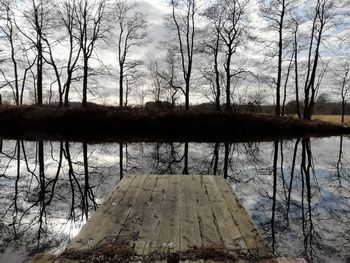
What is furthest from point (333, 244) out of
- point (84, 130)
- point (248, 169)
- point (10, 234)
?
point (84, 130)

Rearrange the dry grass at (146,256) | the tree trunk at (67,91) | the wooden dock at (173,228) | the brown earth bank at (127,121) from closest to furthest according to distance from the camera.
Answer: the dry grass at (146,256) → the wooden dock at (173,228) → the brown earth bank at (127,121) → the tree trunk at (67,91)

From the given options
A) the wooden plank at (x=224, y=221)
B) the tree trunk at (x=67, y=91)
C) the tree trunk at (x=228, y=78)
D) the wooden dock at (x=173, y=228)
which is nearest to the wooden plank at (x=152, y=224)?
the wooden dock at (x=173, y=228)

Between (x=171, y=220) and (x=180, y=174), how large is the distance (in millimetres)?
5973

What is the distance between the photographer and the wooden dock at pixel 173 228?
13.1 feet

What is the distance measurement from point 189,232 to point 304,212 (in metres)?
4.18

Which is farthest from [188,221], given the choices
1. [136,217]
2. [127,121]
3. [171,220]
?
[127,121]

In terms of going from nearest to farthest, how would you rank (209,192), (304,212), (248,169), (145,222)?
(145,222) < (209,192) < (304,212) < (248,169)

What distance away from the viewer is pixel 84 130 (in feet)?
89.2

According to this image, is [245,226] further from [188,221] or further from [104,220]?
[104,220]

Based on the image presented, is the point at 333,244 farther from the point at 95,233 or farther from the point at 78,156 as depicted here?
the point at 78,156

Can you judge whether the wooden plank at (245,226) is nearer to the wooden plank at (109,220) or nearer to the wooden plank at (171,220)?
the wooden plank at (171,220)

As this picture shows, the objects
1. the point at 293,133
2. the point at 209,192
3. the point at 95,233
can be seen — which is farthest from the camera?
the point at 293,133

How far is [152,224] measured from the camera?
16.2 ft

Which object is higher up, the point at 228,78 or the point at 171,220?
the point at 228,78
